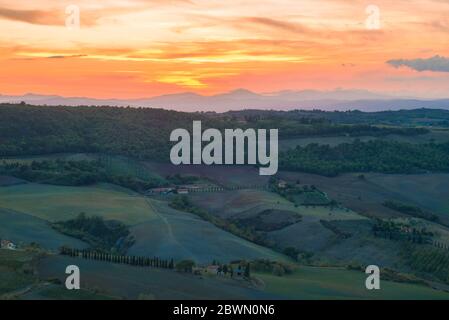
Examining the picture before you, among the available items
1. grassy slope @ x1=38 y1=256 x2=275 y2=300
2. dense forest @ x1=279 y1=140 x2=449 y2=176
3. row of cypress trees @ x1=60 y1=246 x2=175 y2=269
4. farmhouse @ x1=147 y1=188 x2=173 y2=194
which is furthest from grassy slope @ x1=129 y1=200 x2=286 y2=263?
dense forest @ x1=279 y1=140 x2=449 y2=176

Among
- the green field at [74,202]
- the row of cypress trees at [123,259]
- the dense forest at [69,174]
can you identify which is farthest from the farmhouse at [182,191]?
the row of cypress trees at [123,259]

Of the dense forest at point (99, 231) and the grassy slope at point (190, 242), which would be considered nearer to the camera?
the grassy slope at point (190, 242)

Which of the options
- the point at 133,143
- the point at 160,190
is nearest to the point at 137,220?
the point at 160,190

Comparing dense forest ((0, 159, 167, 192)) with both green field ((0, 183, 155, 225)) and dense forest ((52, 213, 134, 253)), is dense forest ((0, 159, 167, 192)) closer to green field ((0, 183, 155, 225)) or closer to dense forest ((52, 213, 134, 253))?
green field ((0, 183, 155, 225))

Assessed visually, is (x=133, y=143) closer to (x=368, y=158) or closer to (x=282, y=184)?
(x=282, y=184)

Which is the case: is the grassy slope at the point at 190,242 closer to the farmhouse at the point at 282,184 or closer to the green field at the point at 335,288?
the green field at the point at 335,288

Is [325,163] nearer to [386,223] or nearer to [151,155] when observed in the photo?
[151,155]
